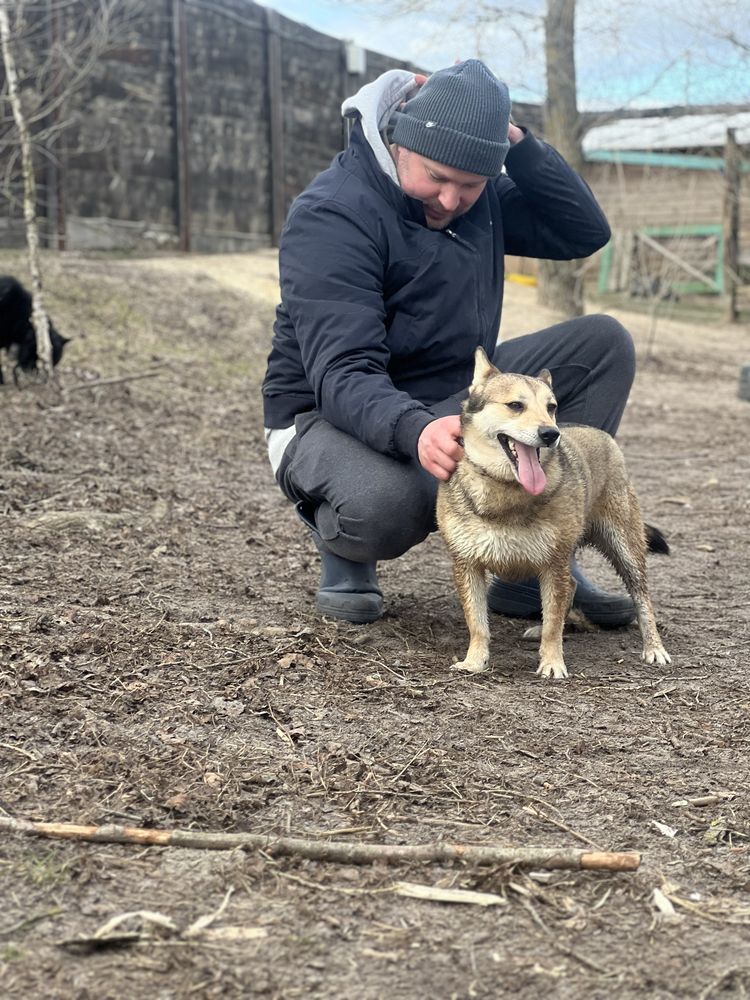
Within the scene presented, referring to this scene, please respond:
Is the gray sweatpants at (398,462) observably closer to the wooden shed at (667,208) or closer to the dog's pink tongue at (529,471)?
the dog's pink tongue at (529,471)

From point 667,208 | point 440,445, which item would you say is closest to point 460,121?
point 440,445

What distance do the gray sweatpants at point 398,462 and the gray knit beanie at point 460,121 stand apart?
2.55ft

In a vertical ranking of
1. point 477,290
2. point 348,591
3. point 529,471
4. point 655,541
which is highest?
point 477,290

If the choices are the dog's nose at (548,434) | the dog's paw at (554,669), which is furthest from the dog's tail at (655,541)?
the dog's nose at (548,434)

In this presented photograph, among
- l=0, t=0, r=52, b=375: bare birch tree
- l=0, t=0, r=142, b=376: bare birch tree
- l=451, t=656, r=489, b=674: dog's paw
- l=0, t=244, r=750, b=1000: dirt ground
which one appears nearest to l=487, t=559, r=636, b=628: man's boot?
l=0, t=244, r=750, b=1000: dirt ground

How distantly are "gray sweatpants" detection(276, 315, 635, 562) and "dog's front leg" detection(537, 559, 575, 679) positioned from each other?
512 millimetres

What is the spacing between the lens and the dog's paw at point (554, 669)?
348cm

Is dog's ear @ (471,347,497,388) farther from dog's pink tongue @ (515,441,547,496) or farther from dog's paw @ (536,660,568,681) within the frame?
dog's paw @ (536,660,568,681)

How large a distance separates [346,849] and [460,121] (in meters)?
2.25

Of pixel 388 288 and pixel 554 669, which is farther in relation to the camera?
pixel 388 288

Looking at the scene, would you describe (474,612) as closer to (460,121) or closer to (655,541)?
(655,541)

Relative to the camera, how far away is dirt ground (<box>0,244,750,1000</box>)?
1955 mm

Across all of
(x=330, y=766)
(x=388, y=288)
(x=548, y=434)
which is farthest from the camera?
(x=388, y=288)

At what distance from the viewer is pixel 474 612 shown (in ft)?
11.7
